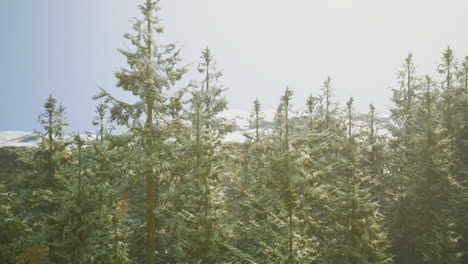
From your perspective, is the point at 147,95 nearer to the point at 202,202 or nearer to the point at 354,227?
the point at 202,202

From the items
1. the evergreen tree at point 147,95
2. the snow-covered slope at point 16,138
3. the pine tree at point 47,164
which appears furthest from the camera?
the snow-covered slope at point 16,138

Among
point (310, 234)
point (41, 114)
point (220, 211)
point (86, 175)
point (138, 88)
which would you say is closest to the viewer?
point (138, 88)

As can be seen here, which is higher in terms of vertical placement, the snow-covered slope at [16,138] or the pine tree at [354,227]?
the snow-covered slope at [16,138]

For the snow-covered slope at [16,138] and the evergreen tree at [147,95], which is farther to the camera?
the snow-covered slope at [16,138]

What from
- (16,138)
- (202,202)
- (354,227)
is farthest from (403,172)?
(16,138)

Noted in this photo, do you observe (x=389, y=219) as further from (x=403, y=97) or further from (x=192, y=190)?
(x=192, y=190)

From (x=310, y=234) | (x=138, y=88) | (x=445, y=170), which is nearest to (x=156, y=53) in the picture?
(x=138, y=88)

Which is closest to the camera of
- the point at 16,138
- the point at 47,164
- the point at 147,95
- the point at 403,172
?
the point at 147,95

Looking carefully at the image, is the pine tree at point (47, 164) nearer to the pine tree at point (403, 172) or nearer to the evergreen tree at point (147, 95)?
the evergreen tree at point (147, 95)

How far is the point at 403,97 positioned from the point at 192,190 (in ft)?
86.7

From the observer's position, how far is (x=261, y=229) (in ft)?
46.6

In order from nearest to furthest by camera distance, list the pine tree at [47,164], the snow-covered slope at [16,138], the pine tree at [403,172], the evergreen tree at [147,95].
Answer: the evergreen tree at [147,95]
the pine tree at [47,164]
the pine tree at [403,172]
the snow-covered slope at [16,138]

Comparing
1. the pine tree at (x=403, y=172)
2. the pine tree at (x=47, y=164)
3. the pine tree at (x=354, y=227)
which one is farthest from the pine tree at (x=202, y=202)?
the pine tree at (x=403, y=172)

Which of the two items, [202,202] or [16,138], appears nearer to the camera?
[202,202]
